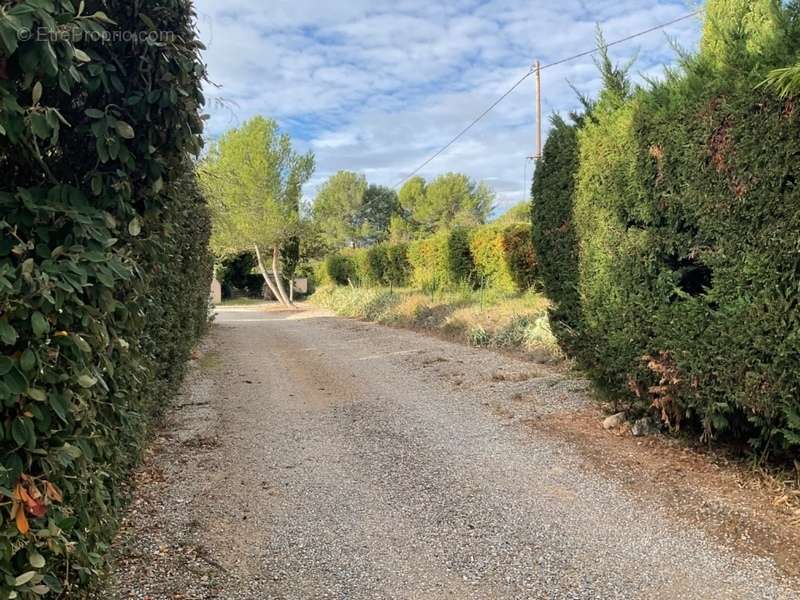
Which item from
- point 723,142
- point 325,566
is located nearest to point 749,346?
point 723,142

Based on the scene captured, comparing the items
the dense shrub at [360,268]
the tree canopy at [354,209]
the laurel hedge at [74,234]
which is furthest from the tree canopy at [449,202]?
the laurel hedge at [74,234]

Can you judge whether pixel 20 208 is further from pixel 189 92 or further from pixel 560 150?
pixel 560 150

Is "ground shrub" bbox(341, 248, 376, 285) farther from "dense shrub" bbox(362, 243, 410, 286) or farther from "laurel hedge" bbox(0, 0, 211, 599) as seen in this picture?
"laurel hedge" bbox(0, 0, 211, 599)

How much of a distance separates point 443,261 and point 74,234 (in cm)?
1806

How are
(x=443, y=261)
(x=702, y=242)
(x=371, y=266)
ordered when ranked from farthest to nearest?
(x=371, y=266), (x=443, y=261), (x=702, y=242)

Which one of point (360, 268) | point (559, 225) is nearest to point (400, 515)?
point (559, 225)

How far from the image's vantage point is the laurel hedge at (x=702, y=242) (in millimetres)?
3447

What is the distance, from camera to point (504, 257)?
1587 centimetres

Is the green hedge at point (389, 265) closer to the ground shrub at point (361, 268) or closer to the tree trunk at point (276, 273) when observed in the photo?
the ground shrub at point (361, 268)

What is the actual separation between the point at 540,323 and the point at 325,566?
7.35 m

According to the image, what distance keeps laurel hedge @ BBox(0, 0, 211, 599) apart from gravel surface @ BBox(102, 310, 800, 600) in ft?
3.29

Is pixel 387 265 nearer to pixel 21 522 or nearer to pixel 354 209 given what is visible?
pixel 21 522

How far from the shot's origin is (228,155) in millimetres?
25141

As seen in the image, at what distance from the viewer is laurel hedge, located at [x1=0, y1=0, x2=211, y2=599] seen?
146 cm
